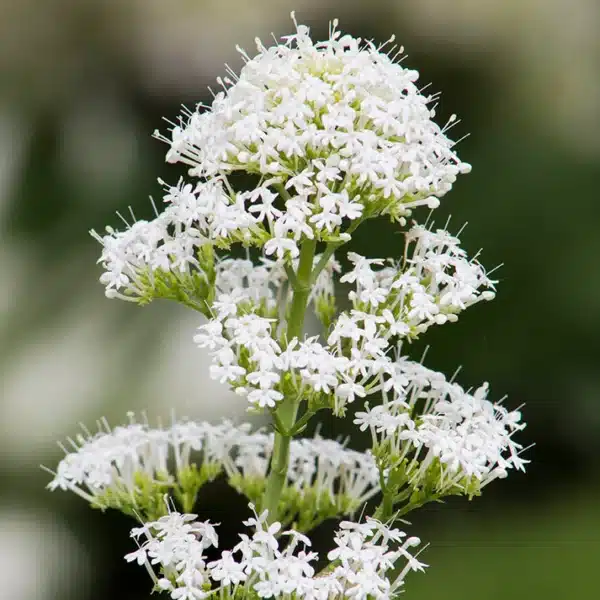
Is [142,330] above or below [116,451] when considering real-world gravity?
above

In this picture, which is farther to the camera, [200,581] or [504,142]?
[504,142]

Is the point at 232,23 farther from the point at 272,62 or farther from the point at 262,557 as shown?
the point at 262,557

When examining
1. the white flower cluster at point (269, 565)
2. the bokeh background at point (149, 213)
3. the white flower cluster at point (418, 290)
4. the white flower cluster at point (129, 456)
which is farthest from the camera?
the bokeh background at point (149, 213)

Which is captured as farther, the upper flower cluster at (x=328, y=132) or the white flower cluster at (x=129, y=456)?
the white flower cluster at (x=129, y=456)

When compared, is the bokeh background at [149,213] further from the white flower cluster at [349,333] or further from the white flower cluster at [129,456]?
the white flower cluster at [349,333]

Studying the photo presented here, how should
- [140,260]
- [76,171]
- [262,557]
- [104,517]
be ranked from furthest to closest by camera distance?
[76,171], [104,517], [140,260], [262,557]

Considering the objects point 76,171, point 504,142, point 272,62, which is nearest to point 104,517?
point 76,171

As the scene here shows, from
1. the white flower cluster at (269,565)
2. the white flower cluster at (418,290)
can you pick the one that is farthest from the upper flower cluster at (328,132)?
the white flower cluster at (269,565)
